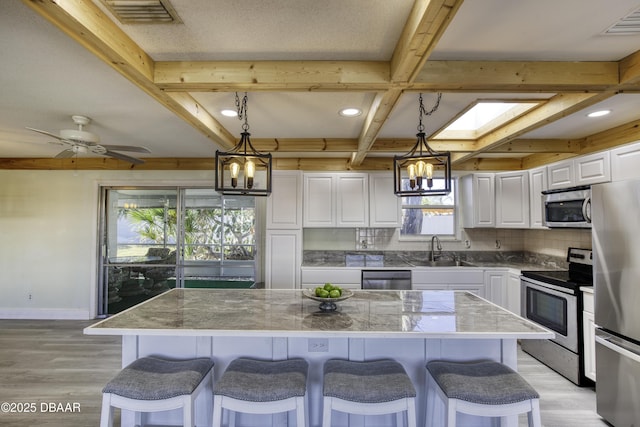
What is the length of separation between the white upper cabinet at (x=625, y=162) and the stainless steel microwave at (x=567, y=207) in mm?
249

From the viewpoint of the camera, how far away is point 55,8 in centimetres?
126

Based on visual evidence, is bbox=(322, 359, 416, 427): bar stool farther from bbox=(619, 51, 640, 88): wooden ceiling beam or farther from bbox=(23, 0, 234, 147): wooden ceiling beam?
bbox=(619, 51, 640, 88): wooden ceiling beam

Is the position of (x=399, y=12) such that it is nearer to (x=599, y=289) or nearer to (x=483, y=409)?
(x=483, y=409)

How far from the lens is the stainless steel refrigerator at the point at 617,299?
209 centimetres

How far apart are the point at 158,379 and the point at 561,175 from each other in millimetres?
4207

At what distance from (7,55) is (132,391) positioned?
2.09 metres

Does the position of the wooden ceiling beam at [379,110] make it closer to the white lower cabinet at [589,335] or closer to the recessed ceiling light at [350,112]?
the recessed ceiling light at [350,112]

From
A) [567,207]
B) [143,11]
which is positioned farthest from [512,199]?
[143,11]

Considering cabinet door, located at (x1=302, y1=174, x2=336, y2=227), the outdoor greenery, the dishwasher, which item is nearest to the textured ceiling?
cabinet door, located at (x1=302, y1=174, x2=336, y2=227)

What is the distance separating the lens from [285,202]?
14.2 feet

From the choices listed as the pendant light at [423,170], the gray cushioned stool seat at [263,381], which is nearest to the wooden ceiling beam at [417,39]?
the pendant light at [423,170]

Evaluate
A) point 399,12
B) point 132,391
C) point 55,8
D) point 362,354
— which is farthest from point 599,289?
point 55,8

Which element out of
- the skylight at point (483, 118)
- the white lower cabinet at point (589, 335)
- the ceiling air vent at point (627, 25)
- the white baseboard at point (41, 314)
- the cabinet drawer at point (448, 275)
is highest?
the skylight at point (483, 118)

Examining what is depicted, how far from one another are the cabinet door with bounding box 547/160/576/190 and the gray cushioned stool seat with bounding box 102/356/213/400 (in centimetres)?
389
